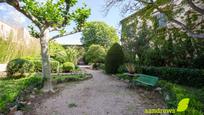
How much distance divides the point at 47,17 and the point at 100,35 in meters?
30.4

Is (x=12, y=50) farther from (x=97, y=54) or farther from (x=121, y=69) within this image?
(x=97, y=54)

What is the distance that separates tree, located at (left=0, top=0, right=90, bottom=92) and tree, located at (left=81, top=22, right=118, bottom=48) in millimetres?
28949

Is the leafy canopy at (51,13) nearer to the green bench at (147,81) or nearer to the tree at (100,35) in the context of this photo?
the green bench at (147,81)

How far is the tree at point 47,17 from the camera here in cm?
840

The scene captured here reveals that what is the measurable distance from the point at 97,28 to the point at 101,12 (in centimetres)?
3106

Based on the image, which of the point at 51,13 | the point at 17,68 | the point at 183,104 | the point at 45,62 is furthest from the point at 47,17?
the point at 183,104

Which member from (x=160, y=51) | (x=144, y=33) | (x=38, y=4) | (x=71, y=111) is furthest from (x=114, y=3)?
(x=144, y=33)

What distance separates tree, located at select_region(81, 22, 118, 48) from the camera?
38.6m

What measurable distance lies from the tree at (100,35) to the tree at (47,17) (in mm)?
28949

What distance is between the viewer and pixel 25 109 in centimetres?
615

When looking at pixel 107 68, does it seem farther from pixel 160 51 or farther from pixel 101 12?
pixel 101 12

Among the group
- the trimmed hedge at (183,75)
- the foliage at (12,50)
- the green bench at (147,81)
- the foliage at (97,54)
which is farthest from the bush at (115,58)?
the foliage at (97,54)

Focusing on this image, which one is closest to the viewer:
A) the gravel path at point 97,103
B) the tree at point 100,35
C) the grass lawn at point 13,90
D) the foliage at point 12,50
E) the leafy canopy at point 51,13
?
the grass lawn at point 13,90

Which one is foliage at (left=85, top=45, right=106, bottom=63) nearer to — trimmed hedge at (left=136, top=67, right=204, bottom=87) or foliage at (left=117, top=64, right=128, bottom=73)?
foliage at (left=117, top=64, right=128, bottom=73)
